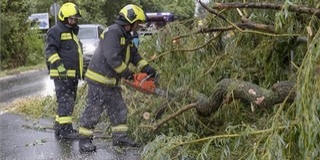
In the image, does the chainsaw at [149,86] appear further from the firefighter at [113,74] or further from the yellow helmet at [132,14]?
the yellow helmet at [132,14]

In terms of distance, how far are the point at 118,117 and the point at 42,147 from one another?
34.1 inches

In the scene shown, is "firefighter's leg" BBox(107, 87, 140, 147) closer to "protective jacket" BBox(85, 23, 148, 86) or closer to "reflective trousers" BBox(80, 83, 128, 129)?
"reflective trousers" BBox(80, 83, 128, 129)

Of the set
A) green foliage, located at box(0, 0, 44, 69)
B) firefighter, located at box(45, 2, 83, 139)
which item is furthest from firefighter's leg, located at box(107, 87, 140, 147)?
green foliage, located at box(0, 0, 44, 69)

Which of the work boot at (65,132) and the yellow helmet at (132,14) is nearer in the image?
the yellow helmet at (132,14)

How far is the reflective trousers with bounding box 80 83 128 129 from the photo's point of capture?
5.52 m

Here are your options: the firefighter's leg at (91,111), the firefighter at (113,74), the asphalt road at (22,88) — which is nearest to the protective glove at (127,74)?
the firefighter at (113,74)

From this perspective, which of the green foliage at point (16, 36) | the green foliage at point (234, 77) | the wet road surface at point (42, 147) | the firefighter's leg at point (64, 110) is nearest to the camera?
the green foliage at point (234, 77)

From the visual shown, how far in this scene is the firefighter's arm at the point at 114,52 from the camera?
526 cm

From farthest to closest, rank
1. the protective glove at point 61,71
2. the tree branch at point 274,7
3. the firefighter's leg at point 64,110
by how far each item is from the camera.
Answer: the firefighter's leg at point 64,110, the protective glove at point 61,71, the tree branch at point 274,7

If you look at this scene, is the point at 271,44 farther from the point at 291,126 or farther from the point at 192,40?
the point at 291,126

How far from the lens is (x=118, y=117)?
5602 millimetres

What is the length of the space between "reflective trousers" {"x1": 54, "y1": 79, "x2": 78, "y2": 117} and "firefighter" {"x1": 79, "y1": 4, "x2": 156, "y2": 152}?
0.67 m

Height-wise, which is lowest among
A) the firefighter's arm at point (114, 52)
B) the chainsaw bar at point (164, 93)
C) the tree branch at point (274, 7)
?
the chainsaw bar at point (164, 93)

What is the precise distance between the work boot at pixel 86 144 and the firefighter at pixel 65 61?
590mm
